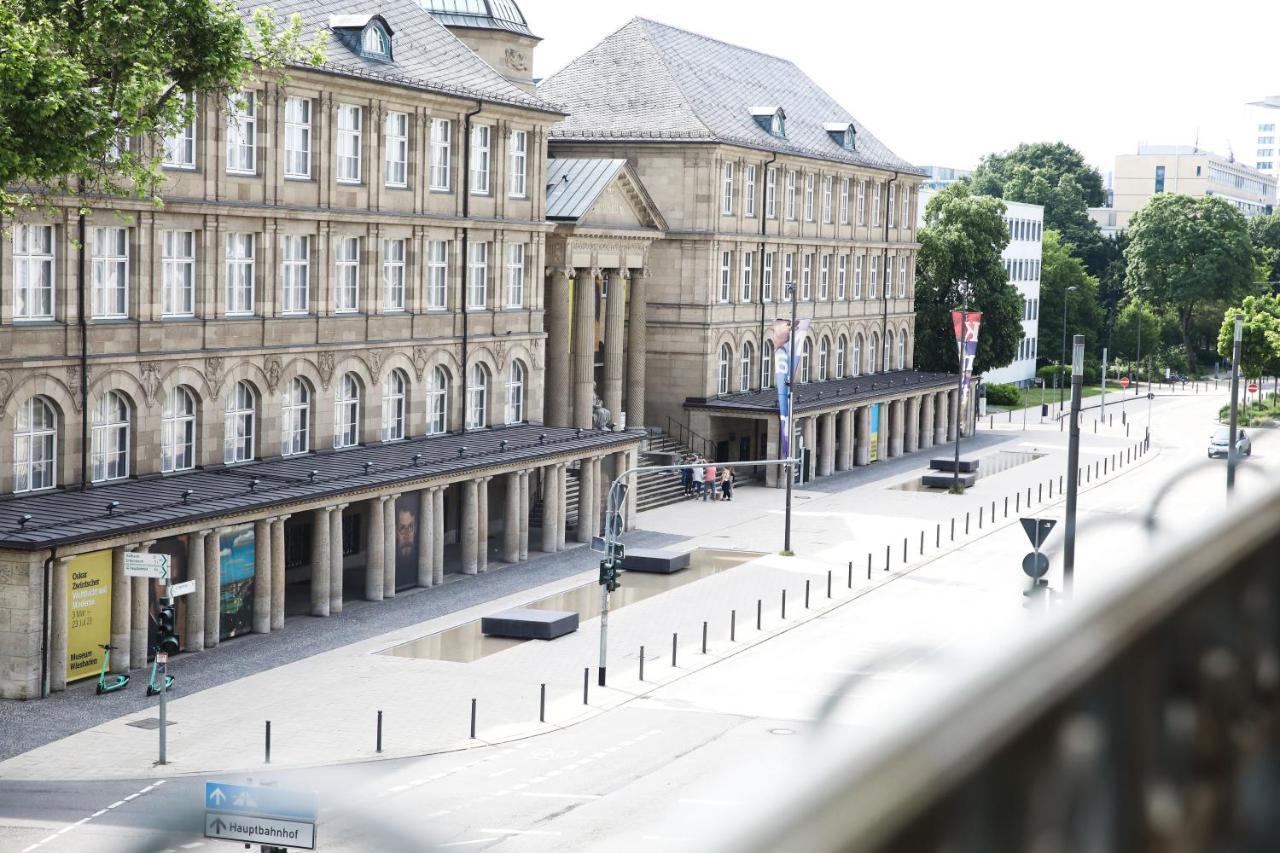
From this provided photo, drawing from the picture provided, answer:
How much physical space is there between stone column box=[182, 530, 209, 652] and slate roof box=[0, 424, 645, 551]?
2.11ft

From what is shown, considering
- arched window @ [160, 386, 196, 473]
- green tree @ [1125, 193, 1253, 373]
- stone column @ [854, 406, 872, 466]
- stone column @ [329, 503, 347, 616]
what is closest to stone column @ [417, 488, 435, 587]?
stone column @ [329, 503, 347, 616]

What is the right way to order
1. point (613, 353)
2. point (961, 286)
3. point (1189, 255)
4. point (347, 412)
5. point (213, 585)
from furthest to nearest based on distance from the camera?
point (1189, 255) < point (961, 286) < point (613, 353) < point (347, 412) < point (213, 585)

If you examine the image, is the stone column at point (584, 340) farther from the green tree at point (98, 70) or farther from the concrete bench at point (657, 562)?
the green tree at point (98, 70)

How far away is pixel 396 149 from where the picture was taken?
53.3 m

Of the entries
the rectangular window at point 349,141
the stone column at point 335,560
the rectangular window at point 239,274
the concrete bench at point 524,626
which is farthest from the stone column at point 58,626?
the rectangular window at point 349,141

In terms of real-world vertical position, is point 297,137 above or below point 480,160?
below

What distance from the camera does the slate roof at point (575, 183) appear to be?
213 feet

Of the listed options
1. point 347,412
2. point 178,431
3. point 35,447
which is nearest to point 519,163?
point 347,412

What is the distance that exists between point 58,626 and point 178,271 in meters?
11.8

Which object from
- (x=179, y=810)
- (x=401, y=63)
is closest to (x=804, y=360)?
(x=401, y=63)

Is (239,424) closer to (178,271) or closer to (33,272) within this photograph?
(178,271)

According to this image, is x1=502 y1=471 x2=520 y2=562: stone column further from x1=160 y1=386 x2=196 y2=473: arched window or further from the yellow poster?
the yellow poster

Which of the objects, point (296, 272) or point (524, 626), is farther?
point (296, 272)

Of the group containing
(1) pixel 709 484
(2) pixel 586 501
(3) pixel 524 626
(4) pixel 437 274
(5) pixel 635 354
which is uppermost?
(4) pixel 437 274
